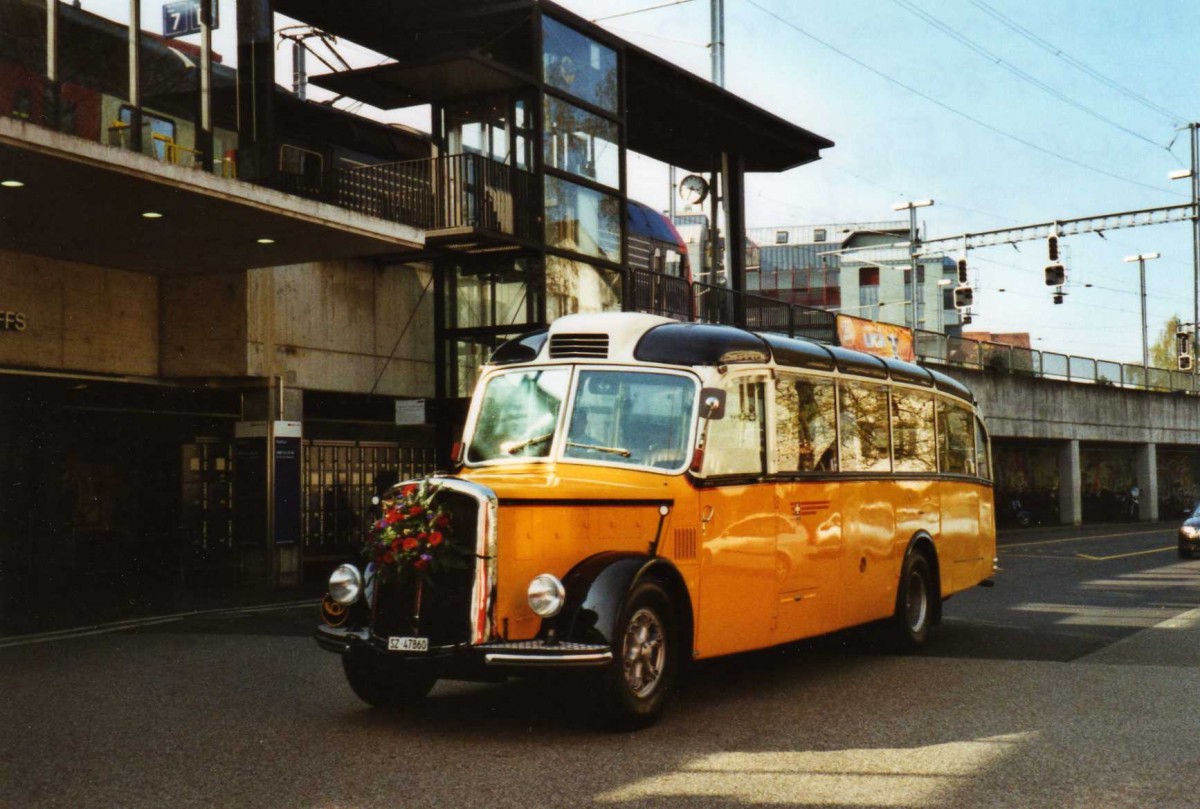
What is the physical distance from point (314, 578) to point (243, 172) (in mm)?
7110

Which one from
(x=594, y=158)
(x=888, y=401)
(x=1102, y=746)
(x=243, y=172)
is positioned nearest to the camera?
(x=1102, y=746)

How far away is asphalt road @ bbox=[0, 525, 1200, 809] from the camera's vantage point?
6508 mm

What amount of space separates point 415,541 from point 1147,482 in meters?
51.1

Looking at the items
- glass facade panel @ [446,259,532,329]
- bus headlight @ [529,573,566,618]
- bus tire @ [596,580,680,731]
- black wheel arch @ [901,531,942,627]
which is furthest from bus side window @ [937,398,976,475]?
glass facade panel @ [446,259,532,329]

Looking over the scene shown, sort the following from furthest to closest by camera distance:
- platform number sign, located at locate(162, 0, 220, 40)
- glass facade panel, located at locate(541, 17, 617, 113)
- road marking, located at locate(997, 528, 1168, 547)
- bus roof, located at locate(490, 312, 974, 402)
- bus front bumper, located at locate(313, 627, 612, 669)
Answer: road marking, located at locate(997, 528, 1168, 547) → glass facade panel, located at locate(541, 17, 617, 113) → platform number sign, located at locate(162, 0, 220, 40) → bus roof, located at locate(490, 312, 974, 402) → bus front bumper, located at locate(313, 627, 612, 669)

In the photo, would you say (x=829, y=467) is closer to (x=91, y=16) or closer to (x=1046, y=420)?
(x=91, y=16)

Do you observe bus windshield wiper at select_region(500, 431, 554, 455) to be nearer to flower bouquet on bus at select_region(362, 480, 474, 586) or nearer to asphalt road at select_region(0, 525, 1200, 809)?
flower bouquet on bus at select_region(362, 480, 474, 586)

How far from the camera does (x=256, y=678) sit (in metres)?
10.7

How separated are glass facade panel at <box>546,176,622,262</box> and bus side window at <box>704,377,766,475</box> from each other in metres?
15.2

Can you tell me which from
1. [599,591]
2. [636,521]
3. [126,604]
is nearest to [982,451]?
[636,521]

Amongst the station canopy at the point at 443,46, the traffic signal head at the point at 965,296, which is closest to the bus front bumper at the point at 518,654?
the station canopy at the point at 443,46

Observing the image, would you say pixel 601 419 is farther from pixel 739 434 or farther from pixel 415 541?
pixel 415 541

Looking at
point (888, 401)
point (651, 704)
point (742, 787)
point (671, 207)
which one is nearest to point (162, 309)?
point (888, 401)

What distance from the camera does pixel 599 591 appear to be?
25.8 ft
